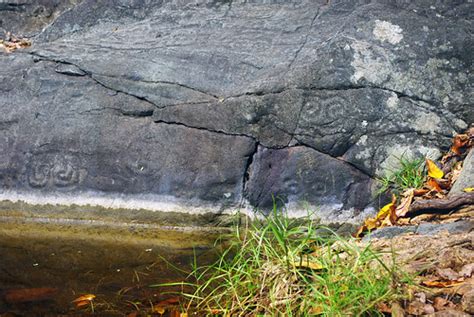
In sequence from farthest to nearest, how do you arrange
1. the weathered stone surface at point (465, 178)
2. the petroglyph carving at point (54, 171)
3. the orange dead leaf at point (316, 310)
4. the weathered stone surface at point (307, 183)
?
1. the petroglyph carving at point (54, 171)
2. the weathered stone surface at point (307, 183)
3. the weathered stone surface at point (465, 178)
4. the orange dead leaf at point (316, 310)

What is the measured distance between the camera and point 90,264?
460 cm

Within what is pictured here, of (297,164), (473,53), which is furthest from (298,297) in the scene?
(473,53)

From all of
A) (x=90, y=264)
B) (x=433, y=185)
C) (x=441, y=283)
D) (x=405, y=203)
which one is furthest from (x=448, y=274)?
(x=90, y=264)

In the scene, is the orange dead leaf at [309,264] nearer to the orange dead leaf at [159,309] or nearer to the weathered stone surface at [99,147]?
the orange dead leaf at [159,309]

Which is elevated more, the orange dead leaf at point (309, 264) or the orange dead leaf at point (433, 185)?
the orange dead leaf at point (309, 264)

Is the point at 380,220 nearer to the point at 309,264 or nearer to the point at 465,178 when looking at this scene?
the point at 465,178

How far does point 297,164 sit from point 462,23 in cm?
156

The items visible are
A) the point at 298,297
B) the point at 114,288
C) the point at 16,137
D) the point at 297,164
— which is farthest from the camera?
the point at 16,137

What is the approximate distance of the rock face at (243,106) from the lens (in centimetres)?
514

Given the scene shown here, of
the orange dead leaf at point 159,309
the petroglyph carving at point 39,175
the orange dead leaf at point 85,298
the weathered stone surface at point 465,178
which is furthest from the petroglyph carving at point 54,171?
the weathered stone surface at point 465,178

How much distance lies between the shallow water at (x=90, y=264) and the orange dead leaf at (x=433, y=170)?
5.08ft

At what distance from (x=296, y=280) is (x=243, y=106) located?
1.88 meters

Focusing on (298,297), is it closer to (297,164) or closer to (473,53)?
(297,164)

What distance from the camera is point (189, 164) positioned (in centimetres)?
532
